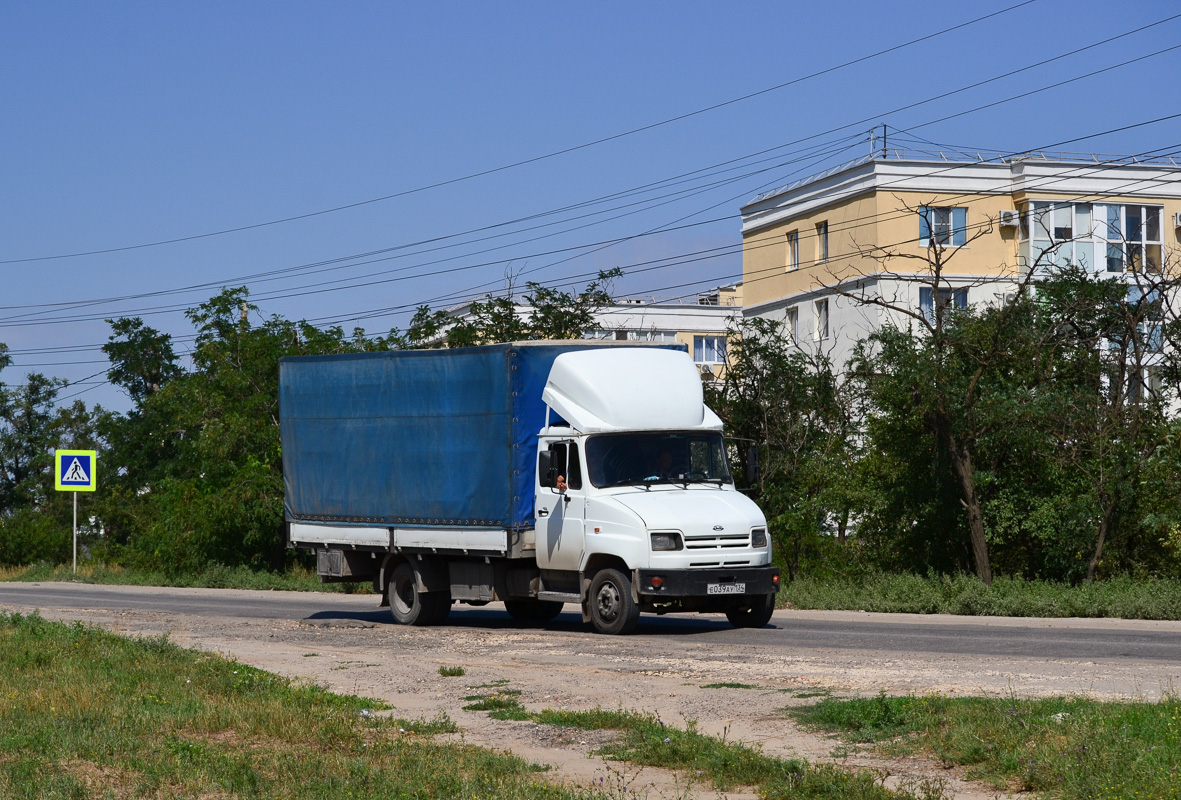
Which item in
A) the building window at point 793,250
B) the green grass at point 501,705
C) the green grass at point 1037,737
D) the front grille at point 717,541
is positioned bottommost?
the green grass at point 501,705

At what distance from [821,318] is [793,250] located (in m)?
4.20

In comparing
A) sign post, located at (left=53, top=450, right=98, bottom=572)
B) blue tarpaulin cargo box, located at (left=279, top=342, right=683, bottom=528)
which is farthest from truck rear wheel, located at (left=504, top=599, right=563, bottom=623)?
sign post, located at (left=53, top=450, right=98, bottom=572)

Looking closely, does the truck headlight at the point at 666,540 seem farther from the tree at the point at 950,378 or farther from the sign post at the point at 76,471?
the sign post at the point at 76,471

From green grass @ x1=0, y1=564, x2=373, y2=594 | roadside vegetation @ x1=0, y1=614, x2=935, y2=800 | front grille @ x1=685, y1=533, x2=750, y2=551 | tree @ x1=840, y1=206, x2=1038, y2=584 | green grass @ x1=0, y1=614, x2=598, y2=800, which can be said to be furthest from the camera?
green grass @ x1=0, y1=564, x2=373, y2=594

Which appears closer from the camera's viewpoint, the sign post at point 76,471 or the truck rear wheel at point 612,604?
the truck rear wheel at point 612,604

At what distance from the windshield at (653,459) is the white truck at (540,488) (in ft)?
0.06

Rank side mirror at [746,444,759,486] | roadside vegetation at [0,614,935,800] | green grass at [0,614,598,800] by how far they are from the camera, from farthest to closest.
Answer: side mirror at [746,444,759,486] < green grass at [0,614,598,800] < roadside vegetation at [0,614,935,800]

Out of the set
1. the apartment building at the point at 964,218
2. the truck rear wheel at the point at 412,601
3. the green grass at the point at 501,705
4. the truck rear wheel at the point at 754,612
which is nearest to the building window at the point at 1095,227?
the apartment building at the point at 964,218

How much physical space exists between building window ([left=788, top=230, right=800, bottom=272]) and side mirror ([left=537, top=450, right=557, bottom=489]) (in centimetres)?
4599

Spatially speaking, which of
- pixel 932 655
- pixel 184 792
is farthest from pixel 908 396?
pixel 184 792

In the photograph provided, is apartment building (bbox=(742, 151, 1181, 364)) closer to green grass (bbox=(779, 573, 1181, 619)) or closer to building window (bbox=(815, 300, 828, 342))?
building window (bbox=(815, 300, 828, 342))

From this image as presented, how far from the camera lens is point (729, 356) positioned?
2931cm

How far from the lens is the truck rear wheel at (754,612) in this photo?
59.6 ft

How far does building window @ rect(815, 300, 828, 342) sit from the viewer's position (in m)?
60.5
